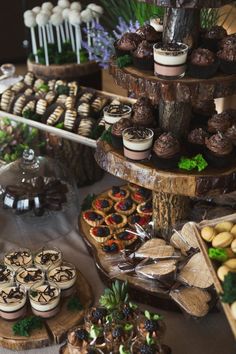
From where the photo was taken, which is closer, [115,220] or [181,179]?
[181,179]

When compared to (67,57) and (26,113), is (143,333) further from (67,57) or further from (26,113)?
(67,57)

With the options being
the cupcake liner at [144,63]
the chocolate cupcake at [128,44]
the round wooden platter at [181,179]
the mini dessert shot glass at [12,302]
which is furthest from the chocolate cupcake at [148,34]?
the mini dessert shot glass at [12,302]

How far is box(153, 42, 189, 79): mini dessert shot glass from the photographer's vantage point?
1.32m

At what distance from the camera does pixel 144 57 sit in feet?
4.58

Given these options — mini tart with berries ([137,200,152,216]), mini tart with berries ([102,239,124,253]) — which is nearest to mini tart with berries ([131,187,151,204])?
mini tart with berries ([137,200,152,216])

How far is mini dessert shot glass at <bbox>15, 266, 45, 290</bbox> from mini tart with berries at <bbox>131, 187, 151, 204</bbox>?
0.50 m

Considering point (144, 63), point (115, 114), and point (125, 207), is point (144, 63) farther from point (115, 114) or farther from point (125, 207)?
point (125, 207)

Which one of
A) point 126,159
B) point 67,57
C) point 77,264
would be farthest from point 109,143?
point 67,57

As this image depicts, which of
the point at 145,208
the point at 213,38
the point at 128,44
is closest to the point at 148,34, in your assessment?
the point at 128,44

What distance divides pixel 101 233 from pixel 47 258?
0.72ft

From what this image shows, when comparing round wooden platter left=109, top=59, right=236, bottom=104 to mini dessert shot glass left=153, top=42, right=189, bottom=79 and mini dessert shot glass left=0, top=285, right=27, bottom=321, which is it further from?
mini dessert shot glass left=0, top=285, right=27, bottom=321

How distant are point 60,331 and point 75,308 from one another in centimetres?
9

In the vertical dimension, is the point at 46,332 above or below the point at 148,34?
below

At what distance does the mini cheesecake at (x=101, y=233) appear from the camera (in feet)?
5.82
